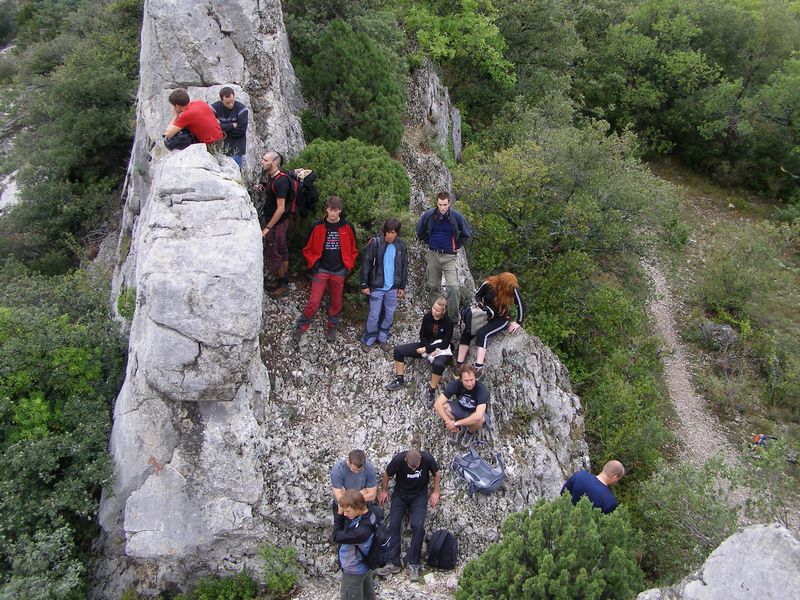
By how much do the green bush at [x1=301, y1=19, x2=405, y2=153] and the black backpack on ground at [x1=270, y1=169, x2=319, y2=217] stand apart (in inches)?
121

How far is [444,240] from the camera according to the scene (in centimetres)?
1070

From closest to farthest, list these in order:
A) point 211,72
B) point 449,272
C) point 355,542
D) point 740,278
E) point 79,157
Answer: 1. point 355,542
2. point 449,272
3. point 211,72
4. point 79,157
5. point 740,278

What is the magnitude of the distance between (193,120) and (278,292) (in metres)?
3.39

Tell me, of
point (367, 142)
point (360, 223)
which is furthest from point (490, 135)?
point (360, 223)

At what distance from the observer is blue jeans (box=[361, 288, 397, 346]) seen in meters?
10.4

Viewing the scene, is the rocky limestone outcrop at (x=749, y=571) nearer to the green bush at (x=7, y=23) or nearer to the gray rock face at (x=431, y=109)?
the gray rock face at (x=431, y=109)

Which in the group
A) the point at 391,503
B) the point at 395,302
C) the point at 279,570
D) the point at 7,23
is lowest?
the point at 7,23

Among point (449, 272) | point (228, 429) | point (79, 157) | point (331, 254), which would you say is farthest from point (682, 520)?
point (79, 157)

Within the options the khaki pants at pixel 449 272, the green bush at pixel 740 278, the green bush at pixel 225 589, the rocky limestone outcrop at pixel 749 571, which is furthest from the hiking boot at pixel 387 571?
the green bush at pixel 740 278

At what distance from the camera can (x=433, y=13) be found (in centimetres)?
1881

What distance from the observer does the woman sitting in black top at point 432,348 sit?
989 cm

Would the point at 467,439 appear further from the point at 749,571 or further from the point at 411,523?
the point at 749,571

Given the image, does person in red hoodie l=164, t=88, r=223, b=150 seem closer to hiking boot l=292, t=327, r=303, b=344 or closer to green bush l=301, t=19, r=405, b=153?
hiking boot l=292, t=327, r=303, b=344

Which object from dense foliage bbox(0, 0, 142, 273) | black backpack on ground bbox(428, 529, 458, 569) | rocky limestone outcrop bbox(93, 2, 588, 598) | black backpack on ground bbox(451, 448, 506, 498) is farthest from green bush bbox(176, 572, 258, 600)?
dense foliage bbox(0, 0, 142, 273)
